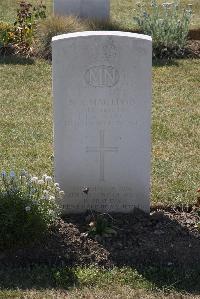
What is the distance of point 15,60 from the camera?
1198cm

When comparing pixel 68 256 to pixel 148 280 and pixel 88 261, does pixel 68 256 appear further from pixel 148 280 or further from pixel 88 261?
pixel 148 280

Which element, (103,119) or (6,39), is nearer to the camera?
(103,119)

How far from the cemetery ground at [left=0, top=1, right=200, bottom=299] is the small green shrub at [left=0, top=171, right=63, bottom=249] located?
11 cm

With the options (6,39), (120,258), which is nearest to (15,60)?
(6,39)

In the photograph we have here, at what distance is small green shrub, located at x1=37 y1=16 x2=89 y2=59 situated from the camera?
12.1 m

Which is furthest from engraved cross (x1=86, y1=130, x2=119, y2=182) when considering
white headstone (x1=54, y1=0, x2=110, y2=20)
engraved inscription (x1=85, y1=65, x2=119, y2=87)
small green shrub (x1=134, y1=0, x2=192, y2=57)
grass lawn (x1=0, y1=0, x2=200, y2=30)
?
grass lawn (x1=0, y1=0, x2=200, y2=30)

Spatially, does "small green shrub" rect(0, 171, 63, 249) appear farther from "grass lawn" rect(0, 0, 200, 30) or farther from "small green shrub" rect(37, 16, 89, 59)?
"grass lawn" rect(0, 0, 200, 30)

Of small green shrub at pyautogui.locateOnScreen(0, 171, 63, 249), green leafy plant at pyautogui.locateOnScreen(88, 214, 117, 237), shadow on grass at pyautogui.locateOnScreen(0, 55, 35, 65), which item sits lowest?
green leafy plant at pyautogui.locateOnScreen(88, 214, 117, 237)

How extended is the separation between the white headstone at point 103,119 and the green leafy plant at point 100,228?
260 mm

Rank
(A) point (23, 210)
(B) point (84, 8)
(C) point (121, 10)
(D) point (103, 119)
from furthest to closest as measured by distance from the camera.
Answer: (C) point (121, 10) → (B) point (84, 8) → (D) point (103, 119) → (A) point (23, 210)

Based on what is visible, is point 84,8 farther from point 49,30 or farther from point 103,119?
point 103,119

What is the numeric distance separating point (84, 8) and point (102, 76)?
8.11 m

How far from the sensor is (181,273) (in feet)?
18.4

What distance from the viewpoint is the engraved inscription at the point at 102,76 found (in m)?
6.04
